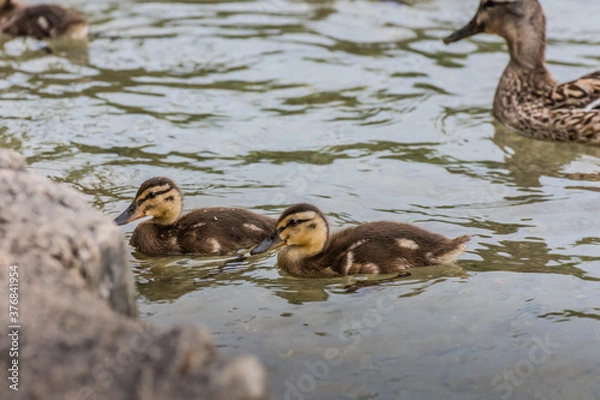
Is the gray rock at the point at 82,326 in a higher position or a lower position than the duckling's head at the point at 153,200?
higher

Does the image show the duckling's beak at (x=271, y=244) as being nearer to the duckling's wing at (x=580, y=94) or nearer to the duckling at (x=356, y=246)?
the duckling at (x=356, y=246)

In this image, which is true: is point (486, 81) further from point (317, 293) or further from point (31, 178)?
point (31, 178)

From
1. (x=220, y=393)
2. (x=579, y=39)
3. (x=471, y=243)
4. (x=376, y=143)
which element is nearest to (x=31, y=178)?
(x=220, y=393)

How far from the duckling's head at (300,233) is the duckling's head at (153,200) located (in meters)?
0.64

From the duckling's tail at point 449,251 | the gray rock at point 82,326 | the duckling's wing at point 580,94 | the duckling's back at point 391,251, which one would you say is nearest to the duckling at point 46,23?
the duckling's wing at point 580,94

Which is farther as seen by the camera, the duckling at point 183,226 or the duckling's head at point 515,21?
the duckling's head at point 515,21

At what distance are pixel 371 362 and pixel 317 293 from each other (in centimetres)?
90

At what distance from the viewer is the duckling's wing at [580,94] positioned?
311 inches

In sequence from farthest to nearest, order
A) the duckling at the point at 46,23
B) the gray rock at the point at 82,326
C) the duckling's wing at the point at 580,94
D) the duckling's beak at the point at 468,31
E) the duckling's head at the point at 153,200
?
the duckling at the point at 46,23, the duckling's beak at the point at 468,31, the duckling's wing at the point at 580,94, the duckling's head at the point at 153,200, the gray rock at the point at 82,326

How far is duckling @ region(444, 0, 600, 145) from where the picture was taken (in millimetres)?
7918

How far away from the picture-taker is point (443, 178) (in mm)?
7020

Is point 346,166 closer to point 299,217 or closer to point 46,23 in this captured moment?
point 299,217

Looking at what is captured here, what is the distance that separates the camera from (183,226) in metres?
5.90

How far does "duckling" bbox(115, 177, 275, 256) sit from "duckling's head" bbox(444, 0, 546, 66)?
3606 mm
